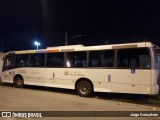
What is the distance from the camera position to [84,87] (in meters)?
14.4

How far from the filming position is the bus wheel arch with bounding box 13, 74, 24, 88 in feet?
59.4

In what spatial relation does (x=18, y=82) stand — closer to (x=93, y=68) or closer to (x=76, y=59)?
(x=76, y=59)

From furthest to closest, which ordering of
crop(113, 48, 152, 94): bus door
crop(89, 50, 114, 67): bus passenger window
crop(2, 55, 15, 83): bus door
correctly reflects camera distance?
1. crop(2, 55, 15, 83): bus door
2. crop(89, 50, 114, 67): bus passenger window
3. crop(113, 48, 152, 94): bus door

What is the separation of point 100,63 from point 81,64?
129 cm

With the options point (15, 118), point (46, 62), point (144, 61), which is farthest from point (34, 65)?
point (15, 118)

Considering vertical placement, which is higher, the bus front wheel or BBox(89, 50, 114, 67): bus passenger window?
BBox(89, 50, 114, 67): bus passenger window

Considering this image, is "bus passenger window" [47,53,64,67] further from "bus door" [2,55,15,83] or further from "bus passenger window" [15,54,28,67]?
"bus door" [2,55,15,83]

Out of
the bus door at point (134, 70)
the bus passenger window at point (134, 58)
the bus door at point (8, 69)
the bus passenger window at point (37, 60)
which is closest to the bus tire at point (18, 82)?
the bus door at point (8, 69)

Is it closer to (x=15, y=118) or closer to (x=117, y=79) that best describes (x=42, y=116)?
(x=15, y=118)

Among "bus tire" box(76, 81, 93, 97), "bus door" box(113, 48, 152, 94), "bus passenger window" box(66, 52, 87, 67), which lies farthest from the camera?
"bus passenger window" box(66, 52, 87, 67)

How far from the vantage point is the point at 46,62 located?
16.3 metres

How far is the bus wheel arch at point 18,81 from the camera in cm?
1809

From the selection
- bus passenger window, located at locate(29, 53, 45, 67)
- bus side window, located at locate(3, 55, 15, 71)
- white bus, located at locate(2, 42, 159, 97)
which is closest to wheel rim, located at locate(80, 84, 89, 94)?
white bus, located at locate(2, 42, 159, 97)

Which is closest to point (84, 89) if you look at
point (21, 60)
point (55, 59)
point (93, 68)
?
point (93, 68)
